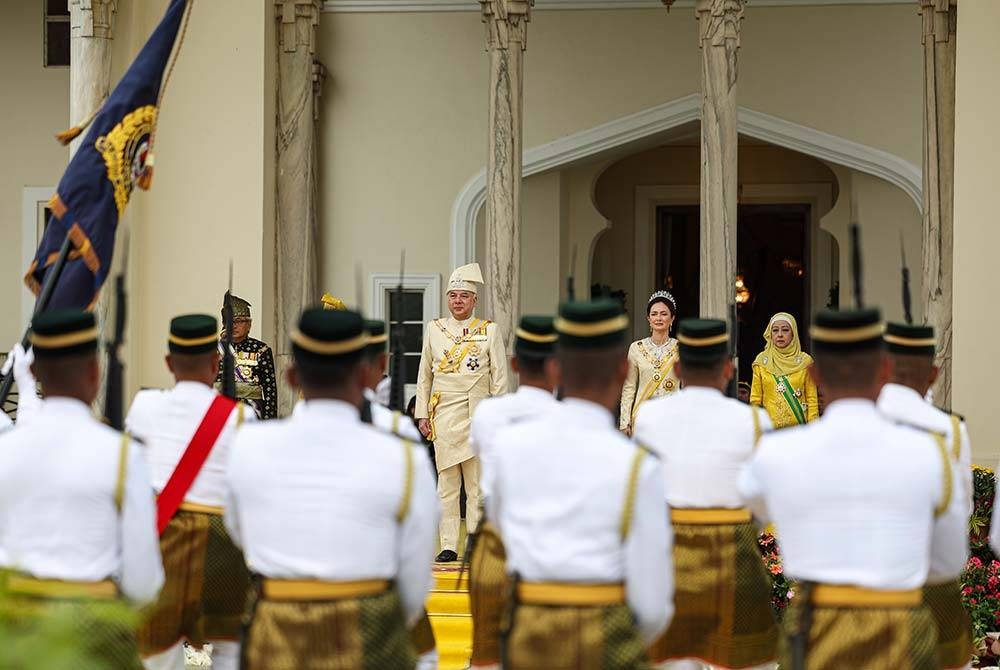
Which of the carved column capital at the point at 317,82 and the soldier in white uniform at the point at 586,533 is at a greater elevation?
the carved column capital at the point at 317,82

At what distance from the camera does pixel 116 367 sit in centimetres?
494

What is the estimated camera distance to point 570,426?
3.89 meters

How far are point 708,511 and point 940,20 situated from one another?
6.97 m

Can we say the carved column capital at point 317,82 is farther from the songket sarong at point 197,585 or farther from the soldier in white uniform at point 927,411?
the soldier in white uniform at point 927,411

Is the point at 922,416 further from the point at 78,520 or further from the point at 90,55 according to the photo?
the point at 90,55

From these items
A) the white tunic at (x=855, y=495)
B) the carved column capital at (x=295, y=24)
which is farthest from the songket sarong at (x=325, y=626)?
the carved column capital at (x=295, y=24)

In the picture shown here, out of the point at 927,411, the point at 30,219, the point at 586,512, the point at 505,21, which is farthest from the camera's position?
the point at 30,219

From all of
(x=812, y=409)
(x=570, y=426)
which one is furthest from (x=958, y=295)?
(x=570, y=426)

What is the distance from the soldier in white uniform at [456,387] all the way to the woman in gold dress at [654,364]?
0.97 metres

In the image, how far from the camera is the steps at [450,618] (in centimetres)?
791

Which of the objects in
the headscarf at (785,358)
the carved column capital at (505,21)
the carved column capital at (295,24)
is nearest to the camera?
the headscarf at (785,358)

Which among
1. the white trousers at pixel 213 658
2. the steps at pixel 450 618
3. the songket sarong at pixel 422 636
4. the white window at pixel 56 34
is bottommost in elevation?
the steps at pixel 450 618

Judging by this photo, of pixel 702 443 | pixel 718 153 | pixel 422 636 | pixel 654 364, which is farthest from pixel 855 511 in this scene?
pixel 718 153

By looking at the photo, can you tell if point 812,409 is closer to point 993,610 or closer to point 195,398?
point 993,610
